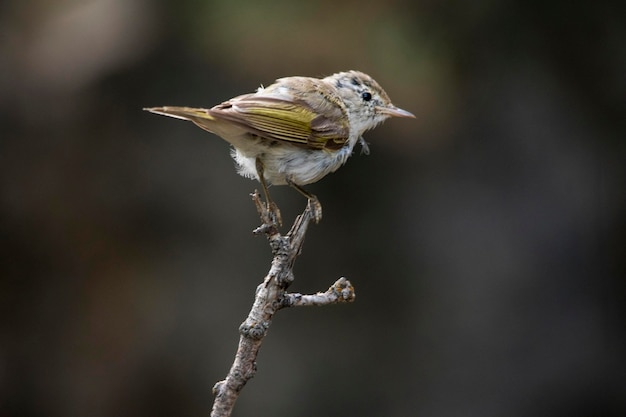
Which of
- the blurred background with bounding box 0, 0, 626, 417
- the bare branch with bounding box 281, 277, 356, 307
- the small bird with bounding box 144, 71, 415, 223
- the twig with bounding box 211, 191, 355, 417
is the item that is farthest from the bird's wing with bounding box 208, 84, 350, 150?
the blurred background with bounding box 0, 0, 626, 417

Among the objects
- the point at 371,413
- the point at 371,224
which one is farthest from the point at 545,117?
the point at 371,413

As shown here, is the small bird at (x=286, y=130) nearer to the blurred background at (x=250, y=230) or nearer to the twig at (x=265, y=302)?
the twig at (x=265, y=302)

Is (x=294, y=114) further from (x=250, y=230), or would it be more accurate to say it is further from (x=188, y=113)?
(x=250, y=230)

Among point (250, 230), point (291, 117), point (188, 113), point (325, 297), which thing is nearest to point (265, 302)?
point (325, 297)

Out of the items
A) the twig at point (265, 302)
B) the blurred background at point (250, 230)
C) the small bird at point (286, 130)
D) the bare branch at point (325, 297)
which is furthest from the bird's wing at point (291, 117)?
the blurred background at point (250, 230)

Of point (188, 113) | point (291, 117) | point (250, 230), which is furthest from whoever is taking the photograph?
point (250, 230)

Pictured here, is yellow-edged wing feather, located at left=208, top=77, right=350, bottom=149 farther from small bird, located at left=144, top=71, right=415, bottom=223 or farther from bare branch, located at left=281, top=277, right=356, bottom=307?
bare branch, located at left=281, top=277, right=356, bottom=307

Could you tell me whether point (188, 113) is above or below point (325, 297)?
above
